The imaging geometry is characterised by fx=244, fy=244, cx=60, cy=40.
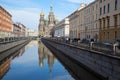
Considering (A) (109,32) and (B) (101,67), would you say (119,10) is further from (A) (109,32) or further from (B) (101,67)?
(B) (101,67)

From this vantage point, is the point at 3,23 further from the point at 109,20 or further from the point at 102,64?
the point at 102,64

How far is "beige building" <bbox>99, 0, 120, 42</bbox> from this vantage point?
47.1m

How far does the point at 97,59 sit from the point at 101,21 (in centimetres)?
3189

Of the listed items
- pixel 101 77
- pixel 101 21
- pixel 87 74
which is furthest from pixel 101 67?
pixel 101 21

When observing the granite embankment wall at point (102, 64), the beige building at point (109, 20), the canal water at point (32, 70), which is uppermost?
the beige building at point (109, 20)

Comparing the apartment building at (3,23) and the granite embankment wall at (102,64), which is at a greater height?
the apartment building at (3,23)

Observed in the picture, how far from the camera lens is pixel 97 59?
26.3m

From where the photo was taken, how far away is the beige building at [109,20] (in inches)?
1855

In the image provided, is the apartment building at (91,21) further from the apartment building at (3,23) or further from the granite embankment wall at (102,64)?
the granite embankment wall at (102,64)

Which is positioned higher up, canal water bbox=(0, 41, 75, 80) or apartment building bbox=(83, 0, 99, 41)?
apartment building bbox=(83, 0, 99, 41)

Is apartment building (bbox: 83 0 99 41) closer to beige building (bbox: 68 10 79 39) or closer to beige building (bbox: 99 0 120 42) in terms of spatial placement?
beige building (bbox: 99 0 120 42)

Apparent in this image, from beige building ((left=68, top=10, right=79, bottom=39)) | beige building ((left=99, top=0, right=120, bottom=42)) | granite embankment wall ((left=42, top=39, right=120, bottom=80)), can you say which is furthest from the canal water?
beige building ((left=68, top=10, right=79, bottom=39))

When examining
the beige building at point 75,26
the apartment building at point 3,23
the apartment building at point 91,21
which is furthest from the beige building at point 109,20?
the apartment building at point 3,23

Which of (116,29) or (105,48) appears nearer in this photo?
(105,48)
